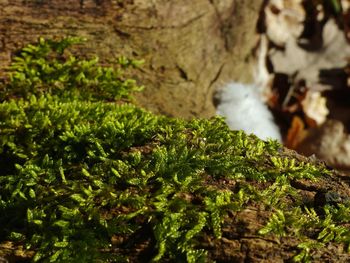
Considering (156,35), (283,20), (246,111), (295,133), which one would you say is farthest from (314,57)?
(156,35)

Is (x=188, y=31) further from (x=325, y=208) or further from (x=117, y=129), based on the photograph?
(x=325, y=208)

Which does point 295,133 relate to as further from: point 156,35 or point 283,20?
point 156,35

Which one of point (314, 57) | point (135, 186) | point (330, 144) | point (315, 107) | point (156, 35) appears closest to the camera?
point (135, 186)

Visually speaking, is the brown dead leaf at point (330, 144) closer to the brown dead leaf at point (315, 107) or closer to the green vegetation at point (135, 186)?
the brown dead leaf at point (315, 107)

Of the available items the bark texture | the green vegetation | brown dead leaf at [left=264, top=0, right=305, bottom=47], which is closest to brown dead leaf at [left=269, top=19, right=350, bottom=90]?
brown dead leaf at [left=264, top=0, right=305, bottom=47]

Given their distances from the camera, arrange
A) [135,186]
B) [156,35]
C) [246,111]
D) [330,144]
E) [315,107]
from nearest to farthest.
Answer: [135,186] → [156,35] → [246,111] → [330,144] → [315,107]

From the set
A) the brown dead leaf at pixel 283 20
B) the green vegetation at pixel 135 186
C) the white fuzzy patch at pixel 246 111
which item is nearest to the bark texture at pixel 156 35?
the white fuzzy patch at pixel 246 111
